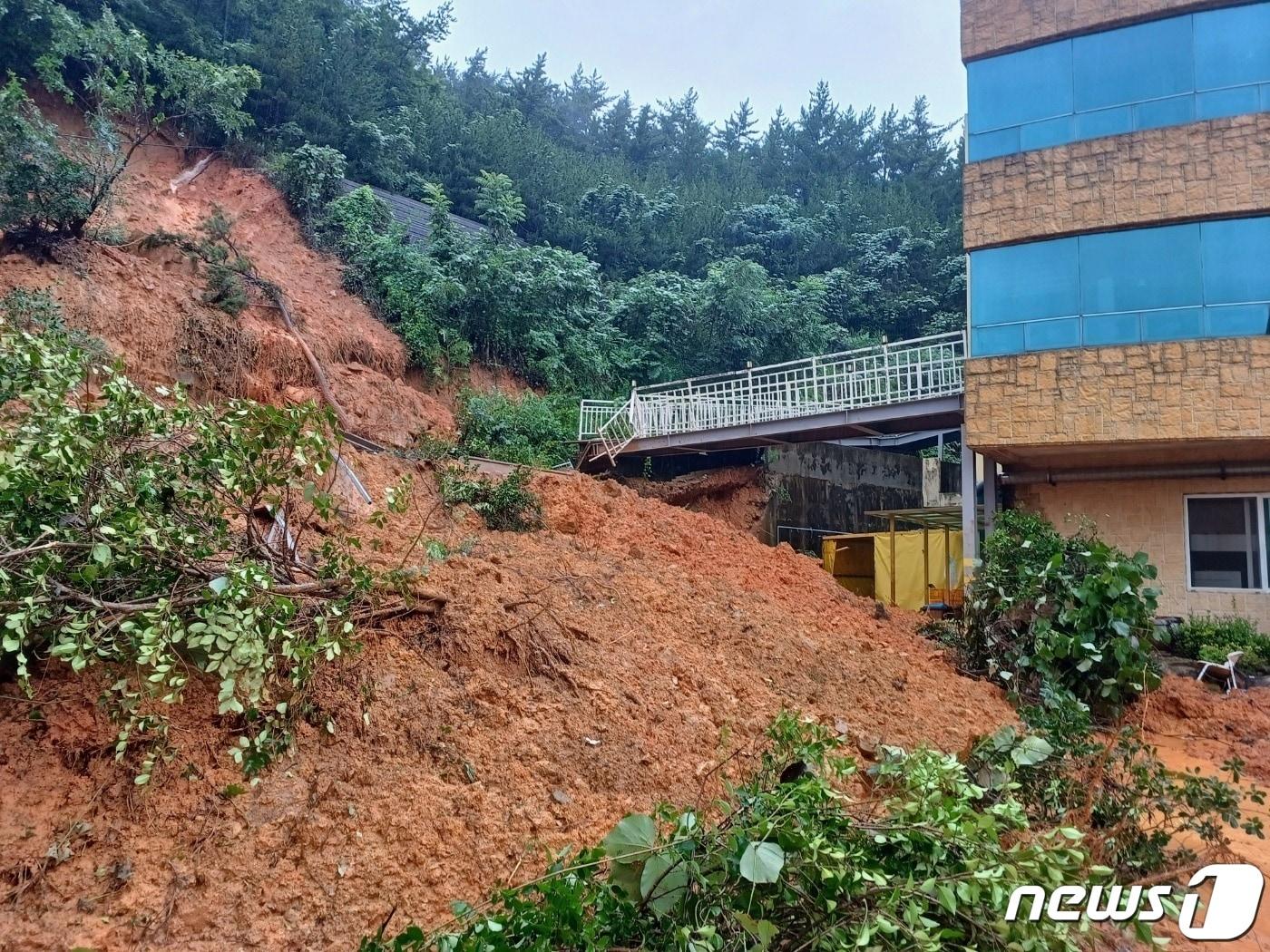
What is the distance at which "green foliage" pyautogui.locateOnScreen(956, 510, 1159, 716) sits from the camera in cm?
756

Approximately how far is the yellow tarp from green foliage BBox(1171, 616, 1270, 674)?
8.63ft

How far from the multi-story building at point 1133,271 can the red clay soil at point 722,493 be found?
4.50 meters

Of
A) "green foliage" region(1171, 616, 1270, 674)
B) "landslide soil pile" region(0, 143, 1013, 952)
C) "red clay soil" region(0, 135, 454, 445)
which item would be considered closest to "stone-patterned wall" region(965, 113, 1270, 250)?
"green foliage" region(1171, 616, 1270, 674)

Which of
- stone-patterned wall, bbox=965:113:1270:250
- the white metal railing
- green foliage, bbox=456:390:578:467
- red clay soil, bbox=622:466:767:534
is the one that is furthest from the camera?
red clay soil, bbox=622:466:767:534

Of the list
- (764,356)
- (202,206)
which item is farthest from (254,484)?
(764,356)

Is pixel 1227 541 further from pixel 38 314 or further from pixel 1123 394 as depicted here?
pixel 38 314

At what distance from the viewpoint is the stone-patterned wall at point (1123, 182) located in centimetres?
981

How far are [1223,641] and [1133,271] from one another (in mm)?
4616

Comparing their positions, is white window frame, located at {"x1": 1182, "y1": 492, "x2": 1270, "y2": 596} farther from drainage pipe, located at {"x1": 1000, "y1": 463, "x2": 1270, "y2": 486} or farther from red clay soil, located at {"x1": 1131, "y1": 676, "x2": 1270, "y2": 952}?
red clay soil, located at {"x1": 1131, "y1": 676, "x2": 1270, "y2": 952}

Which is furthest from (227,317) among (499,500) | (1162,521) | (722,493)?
(1162,521)

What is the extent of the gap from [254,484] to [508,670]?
6.04ft

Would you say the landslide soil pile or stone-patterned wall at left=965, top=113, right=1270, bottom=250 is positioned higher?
stone-patterned wall at left=965, top=113, right=1270, bottom=250

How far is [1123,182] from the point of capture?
33.9ft

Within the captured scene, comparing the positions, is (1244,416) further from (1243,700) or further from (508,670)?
(508,670)
